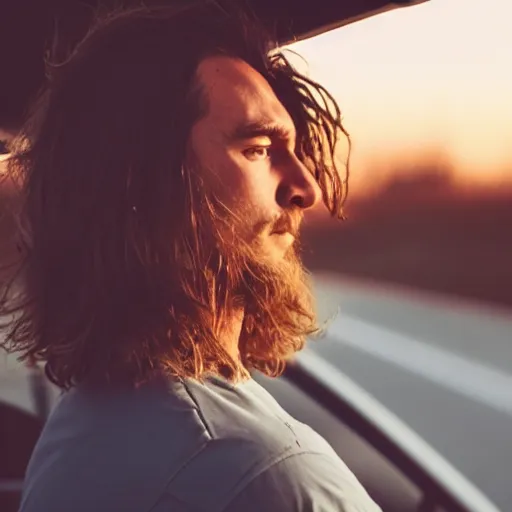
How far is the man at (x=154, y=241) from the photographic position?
0.95 meters

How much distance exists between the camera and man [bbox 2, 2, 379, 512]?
95 cm

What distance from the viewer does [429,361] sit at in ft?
10.6

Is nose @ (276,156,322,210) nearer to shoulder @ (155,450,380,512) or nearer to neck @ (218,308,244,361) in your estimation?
neck @ (218,308,244,361)

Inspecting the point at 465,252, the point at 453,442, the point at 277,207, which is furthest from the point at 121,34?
the point at 453,442

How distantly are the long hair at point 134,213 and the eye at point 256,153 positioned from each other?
7cm

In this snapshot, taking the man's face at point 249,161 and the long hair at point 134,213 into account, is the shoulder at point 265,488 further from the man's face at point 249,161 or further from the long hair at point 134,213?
the man's face at point 249,161

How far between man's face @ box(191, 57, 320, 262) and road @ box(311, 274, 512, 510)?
0.53 metres

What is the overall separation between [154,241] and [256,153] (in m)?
0.16

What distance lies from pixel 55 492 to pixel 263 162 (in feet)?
1.48

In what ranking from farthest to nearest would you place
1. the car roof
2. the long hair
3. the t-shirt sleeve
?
the car roof < the long hair < the t-shirt sleeve

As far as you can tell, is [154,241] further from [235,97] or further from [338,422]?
[338,422]

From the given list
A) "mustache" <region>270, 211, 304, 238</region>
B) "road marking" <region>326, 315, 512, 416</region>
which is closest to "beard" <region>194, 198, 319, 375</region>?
"mustache" <region>270, 211, 304, 238</region>

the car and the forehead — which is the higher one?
the forehead

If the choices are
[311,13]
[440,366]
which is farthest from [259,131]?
[440,366]
